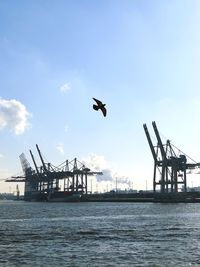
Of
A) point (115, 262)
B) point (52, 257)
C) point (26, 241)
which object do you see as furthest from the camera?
point (26, 241)

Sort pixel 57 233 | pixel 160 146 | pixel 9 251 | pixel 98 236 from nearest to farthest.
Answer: pixel 9 251
pixel 98 236
pixel 57 233
pixel 160 146

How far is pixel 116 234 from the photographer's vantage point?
4612cm

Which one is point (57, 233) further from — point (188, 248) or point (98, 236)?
point (188, 248)

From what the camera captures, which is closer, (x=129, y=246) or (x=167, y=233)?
(x=129, y=246)

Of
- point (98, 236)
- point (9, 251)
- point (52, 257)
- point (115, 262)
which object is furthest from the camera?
point (98, 236)

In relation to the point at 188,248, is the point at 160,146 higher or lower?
higher

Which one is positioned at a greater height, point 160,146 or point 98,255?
point 160,146

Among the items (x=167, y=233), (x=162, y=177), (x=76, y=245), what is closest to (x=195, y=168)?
(x=162, y=177)

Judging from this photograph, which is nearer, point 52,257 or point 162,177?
point 52,257

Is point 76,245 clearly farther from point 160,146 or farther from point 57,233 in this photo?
point 160,146

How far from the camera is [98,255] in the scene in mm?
32156

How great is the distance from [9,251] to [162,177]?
485 feet

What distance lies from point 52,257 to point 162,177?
492 feet

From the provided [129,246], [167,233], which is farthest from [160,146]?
[129,246]
